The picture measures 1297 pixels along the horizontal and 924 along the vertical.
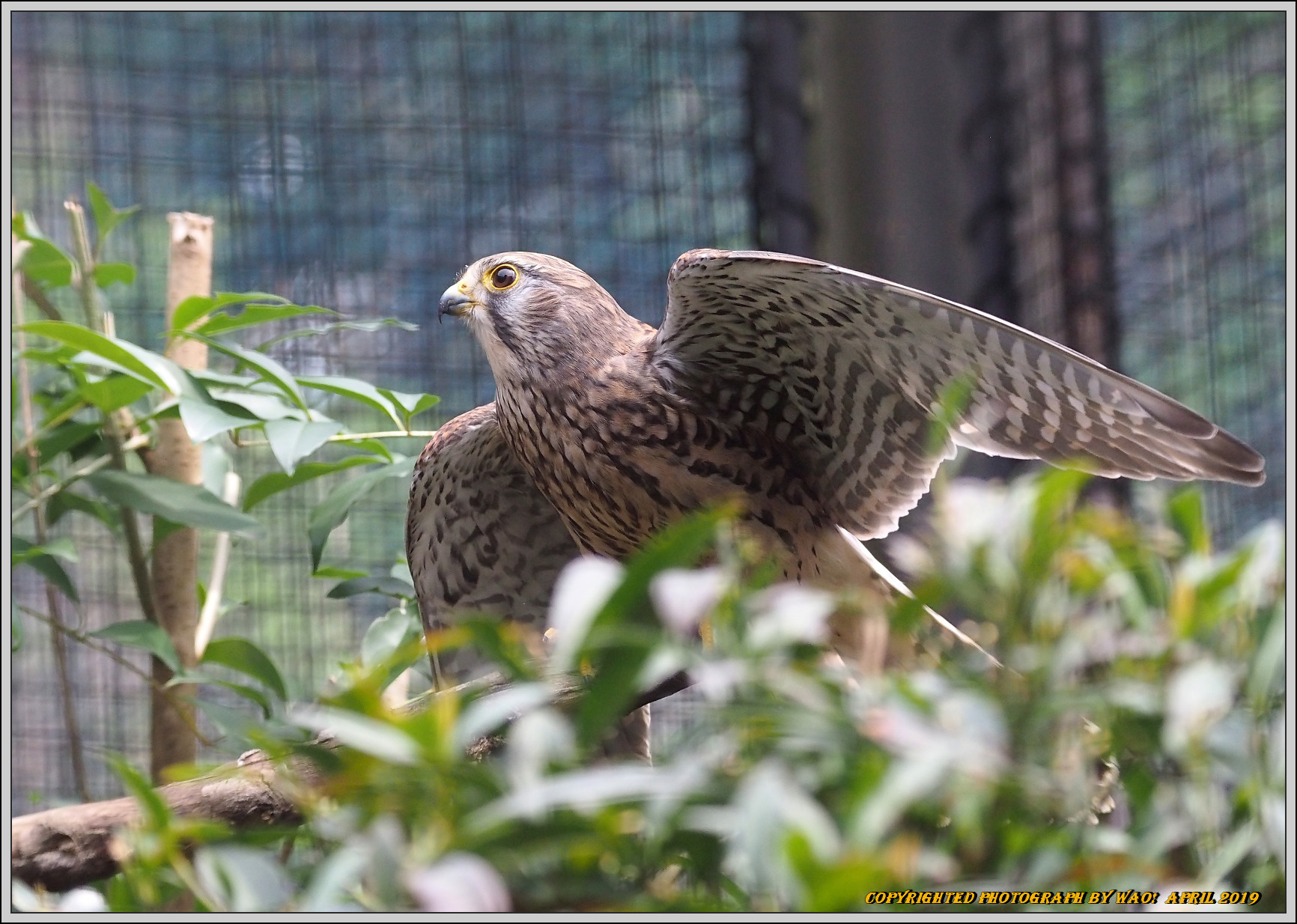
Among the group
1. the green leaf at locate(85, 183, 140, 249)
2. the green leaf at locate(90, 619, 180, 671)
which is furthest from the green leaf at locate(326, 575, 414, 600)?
the green leaf at locate(85, 183, 140, 249)

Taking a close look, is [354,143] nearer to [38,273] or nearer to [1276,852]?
[38,273]

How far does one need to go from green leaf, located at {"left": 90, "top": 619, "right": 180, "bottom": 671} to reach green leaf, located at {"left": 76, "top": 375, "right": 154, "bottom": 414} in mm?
298

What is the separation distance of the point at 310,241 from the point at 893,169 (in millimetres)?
1356

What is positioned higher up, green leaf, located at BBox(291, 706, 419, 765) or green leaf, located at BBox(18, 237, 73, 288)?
green leaf, located at BBox(18, 237, 73, 288)

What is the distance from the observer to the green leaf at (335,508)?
1790 millimetres

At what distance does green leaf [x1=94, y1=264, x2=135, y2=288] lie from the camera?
1.90m

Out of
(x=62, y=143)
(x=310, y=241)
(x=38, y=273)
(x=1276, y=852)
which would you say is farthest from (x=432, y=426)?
(x=1276, y=852)

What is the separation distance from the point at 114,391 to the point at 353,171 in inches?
55.6

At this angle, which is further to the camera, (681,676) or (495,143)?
(495,143)

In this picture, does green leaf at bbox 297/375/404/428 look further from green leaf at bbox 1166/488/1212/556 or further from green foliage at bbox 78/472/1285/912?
green leaf at bbox 1166/488/1212/556

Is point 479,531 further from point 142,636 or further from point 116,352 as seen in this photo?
point 116,352

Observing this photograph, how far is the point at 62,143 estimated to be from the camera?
300cm

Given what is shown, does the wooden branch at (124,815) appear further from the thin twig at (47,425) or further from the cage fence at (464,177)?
the cage fence at (464,177)

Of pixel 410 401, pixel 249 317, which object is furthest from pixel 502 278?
pixel 249 317
